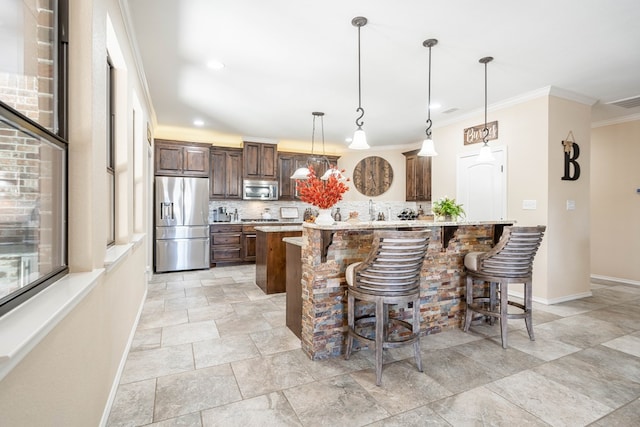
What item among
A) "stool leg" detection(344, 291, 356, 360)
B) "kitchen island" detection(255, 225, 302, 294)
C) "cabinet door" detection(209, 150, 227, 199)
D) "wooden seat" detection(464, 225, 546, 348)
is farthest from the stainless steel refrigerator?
"wooden seat" detection(464, 225, 546, 348)

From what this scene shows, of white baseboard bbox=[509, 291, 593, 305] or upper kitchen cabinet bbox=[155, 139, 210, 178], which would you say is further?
upper kitchen cabinet bbox=[155, 139, 210, 178]

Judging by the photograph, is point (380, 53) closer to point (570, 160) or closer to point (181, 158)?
point (570, 160)

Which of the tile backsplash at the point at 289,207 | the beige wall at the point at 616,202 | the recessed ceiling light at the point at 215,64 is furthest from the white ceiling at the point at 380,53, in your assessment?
the tile backsplash at the point at 289,207

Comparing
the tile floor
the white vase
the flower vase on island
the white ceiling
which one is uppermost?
the white ceiling

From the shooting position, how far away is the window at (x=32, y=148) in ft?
3.27

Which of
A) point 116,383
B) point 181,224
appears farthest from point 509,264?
point 181,224

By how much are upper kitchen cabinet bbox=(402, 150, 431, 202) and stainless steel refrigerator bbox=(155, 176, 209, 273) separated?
14.6 ft

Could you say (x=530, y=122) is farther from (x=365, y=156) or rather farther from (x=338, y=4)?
(x=365, y=156)

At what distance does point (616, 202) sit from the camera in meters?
5.28

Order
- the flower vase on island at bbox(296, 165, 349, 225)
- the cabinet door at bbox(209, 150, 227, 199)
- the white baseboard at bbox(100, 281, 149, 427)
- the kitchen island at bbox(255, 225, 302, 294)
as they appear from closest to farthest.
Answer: the white baseboard at bbox(100, 281, 149, 427)
the flower vase on island at bbox(296, 165, 349, 225)
the kitchen island at bbox(255, 225, 302, 294)
the cabinet door at bbox(209, 150, 227, 199)

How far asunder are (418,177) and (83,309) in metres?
6.61

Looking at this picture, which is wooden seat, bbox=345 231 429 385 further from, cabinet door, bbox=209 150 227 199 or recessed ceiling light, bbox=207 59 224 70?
cabinet door, bbox=209 150 227 199

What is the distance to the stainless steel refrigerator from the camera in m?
5.65

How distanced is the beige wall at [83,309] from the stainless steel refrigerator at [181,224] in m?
3.75
